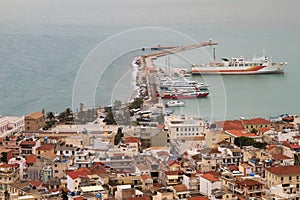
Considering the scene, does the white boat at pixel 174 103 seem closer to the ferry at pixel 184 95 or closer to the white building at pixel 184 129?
the ferry at pixel 184 95

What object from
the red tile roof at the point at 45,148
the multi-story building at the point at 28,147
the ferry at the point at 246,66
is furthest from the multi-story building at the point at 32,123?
the ferry at the point at 246,66

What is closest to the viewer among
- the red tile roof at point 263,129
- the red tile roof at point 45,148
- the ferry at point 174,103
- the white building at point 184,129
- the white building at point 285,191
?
the white building at point 285,191

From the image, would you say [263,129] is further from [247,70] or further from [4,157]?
[247,70]

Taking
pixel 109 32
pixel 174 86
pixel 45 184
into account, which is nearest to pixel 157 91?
pixel 174 86

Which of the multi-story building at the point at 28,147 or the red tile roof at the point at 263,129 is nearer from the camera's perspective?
the multi-story building at the point at 28,147

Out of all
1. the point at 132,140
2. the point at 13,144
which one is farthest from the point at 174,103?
the point at 13,144

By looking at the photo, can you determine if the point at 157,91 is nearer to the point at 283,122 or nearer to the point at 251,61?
the point at 283,122
